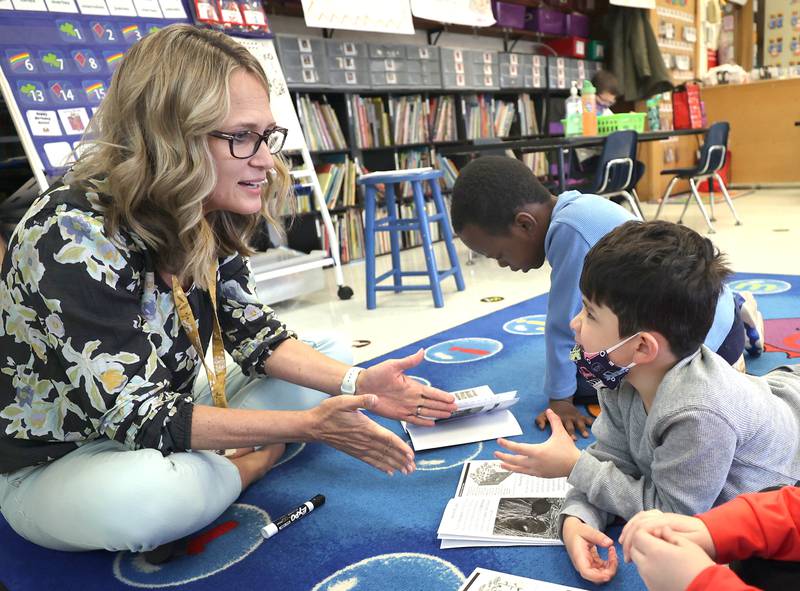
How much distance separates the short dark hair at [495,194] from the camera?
154 centimetres

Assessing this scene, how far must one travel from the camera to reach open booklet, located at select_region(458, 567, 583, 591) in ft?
3.03

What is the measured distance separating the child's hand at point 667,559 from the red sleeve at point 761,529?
0.04 metres

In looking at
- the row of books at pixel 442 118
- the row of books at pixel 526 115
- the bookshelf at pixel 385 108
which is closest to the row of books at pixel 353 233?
the bookshelf at pixel 385 108

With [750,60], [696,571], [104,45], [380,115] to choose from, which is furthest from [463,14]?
[750,60]

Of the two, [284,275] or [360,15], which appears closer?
[284,275]

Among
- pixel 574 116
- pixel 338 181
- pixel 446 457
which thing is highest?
pixel 574 116

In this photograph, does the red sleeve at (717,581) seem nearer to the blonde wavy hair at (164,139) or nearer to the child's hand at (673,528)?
the child's hand at (673,528)

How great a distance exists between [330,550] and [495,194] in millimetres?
902

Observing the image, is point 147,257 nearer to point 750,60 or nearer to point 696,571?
point 696,571

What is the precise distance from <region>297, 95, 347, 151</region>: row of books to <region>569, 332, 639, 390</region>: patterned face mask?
3.19 metres

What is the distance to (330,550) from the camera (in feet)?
3.68

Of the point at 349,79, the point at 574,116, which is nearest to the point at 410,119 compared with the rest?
the point at 349,79

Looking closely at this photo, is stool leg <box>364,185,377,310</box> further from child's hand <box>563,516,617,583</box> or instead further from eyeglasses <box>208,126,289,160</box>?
child's hand <box>563,516,617,583</box>

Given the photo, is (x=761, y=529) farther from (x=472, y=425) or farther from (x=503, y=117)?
(x=503, y=117)
